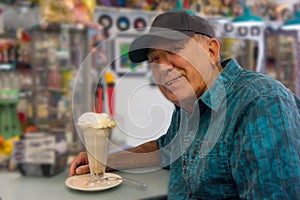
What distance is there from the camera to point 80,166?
1.54 m

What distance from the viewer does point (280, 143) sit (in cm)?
89

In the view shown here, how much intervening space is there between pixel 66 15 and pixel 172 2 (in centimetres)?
177

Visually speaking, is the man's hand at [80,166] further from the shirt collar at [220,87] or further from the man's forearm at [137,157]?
the shirt collar at [220,87]

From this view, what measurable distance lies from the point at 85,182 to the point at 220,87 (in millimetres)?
685

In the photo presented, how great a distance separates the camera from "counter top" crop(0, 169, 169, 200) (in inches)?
53.7

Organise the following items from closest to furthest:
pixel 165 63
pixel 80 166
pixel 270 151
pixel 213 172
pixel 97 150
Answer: pixel 270 151, pixel 213 172, pixel 165 63, pixel 97 150, pixel 80 166

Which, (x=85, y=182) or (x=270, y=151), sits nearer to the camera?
(x=270, y=151)

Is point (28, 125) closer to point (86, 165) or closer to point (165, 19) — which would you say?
point (86, 165)

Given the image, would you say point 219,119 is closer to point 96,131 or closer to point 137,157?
point 96,131

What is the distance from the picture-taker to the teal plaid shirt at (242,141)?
0.88 m

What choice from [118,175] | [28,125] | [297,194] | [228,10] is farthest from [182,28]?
[228,10]

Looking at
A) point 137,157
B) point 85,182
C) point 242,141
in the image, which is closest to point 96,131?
point 85,182

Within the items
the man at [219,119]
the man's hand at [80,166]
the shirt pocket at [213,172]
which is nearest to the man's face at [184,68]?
the man at [219,119]

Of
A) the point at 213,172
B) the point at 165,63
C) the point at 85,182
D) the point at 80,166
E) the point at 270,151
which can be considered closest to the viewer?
the point at 270,151
